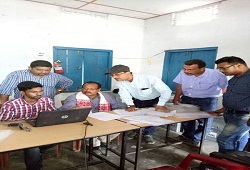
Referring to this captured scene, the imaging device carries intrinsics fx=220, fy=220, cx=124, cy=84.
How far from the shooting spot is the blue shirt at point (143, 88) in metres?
2.68

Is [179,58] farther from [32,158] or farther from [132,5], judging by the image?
[32,158]

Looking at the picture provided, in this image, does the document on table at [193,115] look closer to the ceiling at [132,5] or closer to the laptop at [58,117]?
the laptop at [58,117]

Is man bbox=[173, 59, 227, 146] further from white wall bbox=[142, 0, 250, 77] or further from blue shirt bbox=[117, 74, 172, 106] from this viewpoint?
white wall bbox=[142, 0, 250, 77]

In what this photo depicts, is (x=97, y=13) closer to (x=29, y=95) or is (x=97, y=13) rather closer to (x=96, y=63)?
(x=96, y=63)

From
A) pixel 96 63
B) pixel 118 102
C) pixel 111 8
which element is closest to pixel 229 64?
pixel 118 102

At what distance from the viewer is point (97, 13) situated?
4.70m

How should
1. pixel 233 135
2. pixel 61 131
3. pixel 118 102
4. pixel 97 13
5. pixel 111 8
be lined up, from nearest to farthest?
1. pixel 61 131
2. pixel 233 135
3. pixel 118 102
4. pixel 111 8
5. pixel 97 13

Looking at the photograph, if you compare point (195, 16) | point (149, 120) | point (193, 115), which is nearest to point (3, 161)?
point (149, 120)

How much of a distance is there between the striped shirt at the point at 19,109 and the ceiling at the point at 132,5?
235 cm

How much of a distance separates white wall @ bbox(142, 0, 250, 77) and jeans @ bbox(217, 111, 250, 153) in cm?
136

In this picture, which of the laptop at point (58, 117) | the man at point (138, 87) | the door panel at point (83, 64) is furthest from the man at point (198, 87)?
the door panel at point (83, 64)

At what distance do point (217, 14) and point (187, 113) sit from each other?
1.99m

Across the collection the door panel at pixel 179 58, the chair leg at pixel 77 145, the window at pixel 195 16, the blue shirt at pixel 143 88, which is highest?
the window at pixel 195 16

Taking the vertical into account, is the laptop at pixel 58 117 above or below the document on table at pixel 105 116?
above
